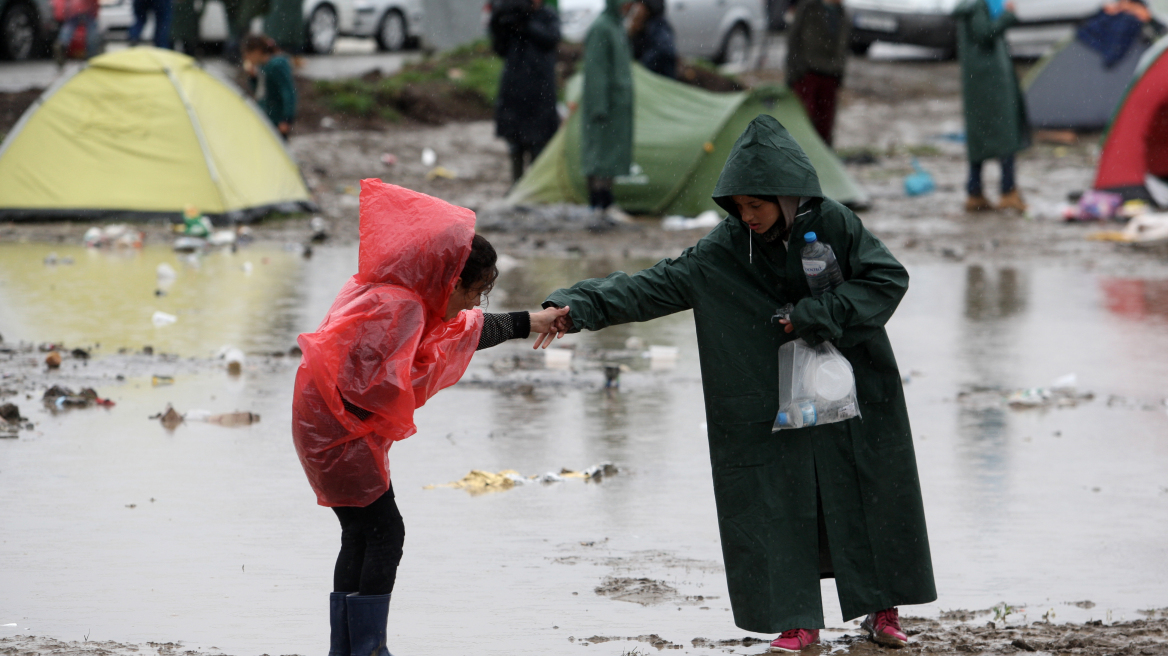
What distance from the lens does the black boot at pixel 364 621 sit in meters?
3.33

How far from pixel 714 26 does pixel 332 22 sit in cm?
631

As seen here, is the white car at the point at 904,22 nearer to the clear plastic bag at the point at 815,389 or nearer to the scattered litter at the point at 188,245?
the scattered litter at the point at 188,245

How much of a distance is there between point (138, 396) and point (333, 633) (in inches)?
130

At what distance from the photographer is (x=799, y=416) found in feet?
11.9

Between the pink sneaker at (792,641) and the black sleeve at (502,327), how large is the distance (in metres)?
1.04

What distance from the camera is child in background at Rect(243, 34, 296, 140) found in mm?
13422

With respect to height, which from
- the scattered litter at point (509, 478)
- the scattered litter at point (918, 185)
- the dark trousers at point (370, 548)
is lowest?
the scattered litter at point (918, 185)

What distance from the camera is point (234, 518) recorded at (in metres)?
4.64

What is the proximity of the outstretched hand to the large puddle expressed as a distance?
2.56 feet

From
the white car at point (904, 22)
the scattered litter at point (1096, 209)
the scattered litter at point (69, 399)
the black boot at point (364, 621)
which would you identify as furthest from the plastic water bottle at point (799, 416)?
the white car at point (904, 22)

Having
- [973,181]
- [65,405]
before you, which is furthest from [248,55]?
[65,405]

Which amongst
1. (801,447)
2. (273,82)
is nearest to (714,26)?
(273,82)

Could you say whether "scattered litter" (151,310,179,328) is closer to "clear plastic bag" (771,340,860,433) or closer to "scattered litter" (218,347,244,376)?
"scattered litter" (218,347,244,376)

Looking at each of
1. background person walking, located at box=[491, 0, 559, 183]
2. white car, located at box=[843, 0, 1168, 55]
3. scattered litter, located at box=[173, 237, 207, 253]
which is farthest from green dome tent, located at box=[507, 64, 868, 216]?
white car, located at box=[843, 0, 1168, 55]
